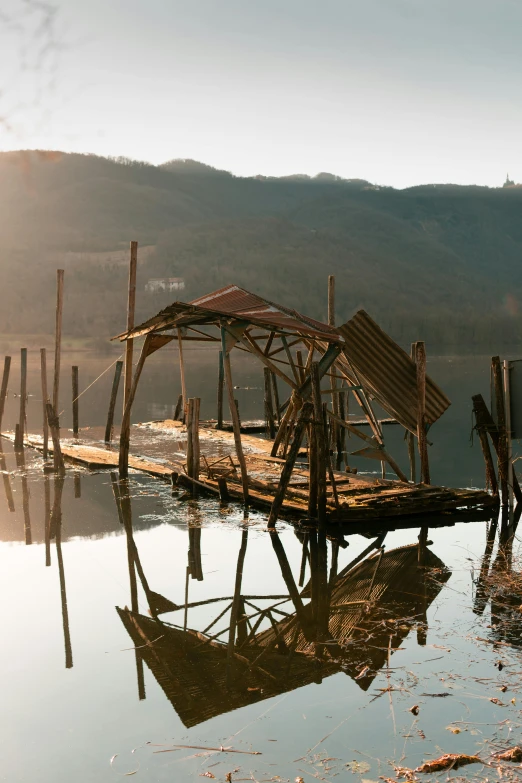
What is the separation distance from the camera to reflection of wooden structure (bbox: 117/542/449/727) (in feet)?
24.3

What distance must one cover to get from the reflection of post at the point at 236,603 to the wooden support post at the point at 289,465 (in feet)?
1.78

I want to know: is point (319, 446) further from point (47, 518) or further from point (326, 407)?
point (47, 518)

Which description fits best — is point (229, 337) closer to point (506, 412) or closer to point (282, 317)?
point (282, 317)

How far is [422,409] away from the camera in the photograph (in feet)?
49.3

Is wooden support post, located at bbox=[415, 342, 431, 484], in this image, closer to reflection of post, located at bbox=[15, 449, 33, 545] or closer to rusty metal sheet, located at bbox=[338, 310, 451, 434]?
rusty metal sheet, located at bbox=[338, 310, 451, 434]

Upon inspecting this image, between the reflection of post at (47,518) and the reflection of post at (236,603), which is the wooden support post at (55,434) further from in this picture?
the reflection of post at (236,603)

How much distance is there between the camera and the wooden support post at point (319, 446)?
41.9 feet

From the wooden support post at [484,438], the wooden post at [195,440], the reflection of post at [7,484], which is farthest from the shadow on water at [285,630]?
the reflection of post at [7,484]

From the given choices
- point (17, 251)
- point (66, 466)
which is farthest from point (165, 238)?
point (66, 466)

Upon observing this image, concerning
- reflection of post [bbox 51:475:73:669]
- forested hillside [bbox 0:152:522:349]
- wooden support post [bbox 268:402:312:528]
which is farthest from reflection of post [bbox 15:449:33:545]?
forested hillside [bbox 0:152:522:349]

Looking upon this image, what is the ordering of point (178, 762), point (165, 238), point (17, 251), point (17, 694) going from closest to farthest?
point (178, 762) < point (17, 694) < point (17, 251) < point (165, 238)

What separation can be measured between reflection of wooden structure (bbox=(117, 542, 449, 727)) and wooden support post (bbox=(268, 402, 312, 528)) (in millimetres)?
2282

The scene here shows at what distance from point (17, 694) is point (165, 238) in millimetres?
154310

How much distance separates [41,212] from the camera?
184 metres
